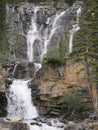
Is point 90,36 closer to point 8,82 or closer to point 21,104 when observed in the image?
point 21,104

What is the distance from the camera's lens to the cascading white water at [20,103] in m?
37.8

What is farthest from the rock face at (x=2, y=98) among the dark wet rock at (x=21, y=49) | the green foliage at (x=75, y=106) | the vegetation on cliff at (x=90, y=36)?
the dark wet rock at (x=21, y=49)

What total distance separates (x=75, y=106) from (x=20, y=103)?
5.71m

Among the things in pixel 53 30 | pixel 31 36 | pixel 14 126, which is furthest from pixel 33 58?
pixel 14 126

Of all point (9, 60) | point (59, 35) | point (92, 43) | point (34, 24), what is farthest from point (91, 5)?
point (34, 24)

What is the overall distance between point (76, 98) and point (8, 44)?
22.1 metres

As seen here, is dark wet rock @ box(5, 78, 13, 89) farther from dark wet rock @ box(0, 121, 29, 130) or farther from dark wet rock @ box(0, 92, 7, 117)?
dark wet rock @ box(0, 121, 29, 130)

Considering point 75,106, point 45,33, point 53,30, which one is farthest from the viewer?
point 45,33

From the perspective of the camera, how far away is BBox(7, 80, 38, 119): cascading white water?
37.8 meters

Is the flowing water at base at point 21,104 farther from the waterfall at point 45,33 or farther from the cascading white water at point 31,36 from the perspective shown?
the cascading white water at point 31,36

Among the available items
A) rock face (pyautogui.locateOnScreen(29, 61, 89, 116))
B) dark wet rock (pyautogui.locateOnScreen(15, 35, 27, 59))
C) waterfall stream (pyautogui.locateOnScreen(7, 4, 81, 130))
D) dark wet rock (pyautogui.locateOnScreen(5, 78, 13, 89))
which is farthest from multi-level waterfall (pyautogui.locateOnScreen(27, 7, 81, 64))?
rock face (pyautogui.locateOnScreen(29, 61, 89, 116))

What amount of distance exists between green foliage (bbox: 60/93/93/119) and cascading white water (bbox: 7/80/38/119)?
335 cm

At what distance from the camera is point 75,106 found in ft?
120

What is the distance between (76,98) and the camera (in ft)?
119
